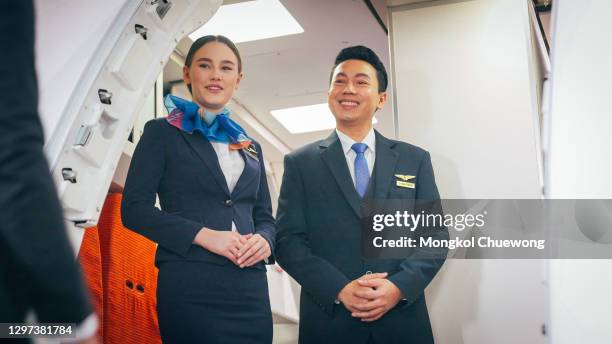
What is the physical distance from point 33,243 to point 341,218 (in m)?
1.63

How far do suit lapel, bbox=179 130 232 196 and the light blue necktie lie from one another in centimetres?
55

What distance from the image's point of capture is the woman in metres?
1.92

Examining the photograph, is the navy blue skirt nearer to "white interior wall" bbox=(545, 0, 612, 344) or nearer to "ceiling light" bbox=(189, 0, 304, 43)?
"white interior wall" bbox=(545, 0, 612, 344)

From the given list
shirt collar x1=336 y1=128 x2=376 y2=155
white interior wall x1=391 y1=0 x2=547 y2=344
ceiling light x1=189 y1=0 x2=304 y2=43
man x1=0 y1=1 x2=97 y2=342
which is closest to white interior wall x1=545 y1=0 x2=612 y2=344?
man x1=0 y1=1 x2=97 y2=342

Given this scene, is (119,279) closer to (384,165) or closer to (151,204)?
(151,204)

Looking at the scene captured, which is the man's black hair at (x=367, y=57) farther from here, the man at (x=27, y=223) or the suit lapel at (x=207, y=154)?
the man at (x=27, y=223)

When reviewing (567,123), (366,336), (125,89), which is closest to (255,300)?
(366,336)

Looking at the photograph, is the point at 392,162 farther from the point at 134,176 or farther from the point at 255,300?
the point at 134,176

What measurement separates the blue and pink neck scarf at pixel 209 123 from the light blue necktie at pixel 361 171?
18.1 inches

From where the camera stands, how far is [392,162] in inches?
95.7

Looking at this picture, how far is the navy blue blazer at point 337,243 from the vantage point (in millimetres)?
2201

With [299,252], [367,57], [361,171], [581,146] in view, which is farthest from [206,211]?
[581,146]

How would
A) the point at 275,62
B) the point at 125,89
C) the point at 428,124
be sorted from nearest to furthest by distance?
the point at 125,89, the point at 428,124, the point at 275,62

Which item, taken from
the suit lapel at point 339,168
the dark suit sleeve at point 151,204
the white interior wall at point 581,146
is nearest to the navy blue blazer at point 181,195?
the dark suit sleeve at point 151,204
